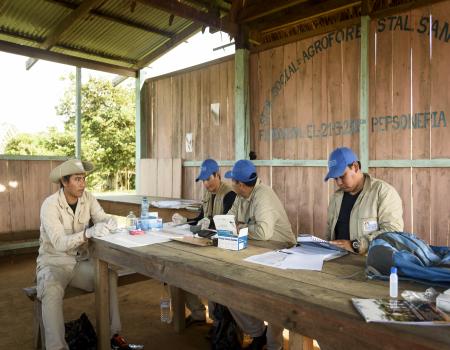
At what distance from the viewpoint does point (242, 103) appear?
572 cm

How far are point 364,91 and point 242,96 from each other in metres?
1.86

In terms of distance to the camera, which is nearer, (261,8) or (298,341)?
(298,341)

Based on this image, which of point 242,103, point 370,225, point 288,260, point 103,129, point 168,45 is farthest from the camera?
point 103,129

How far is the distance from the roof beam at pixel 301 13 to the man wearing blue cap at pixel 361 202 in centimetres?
285

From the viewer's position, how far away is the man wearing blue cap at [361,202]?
2793 millimetres

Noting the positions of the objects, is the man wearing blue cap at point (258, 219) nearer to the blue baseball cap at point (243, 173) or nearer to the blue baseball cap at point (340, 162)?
the blue baseball cap at point (243, 173)

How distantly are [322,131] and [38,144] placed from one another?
1102cm

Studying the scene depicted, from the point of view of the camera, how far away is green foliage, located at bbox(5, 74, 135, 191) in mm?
14375

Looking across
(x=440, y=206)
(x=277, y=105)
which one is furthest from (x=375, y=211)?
(x=277, y=105)

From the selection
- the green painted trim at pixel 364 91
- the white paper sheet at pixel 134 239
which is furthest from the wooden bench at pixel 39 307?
the green painted trim at pixel 364 91

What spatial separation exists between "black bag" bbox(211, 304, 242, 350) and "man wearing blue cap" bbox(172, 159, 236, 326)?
69 centimetres

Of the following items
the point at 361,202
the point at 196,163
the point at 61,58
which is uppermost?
the point at 61,58

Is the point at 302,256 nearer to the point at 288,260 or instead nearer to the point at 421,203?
the point at 288,260

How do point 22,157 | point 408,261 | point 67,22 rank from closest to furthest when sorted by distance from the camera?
point 408,261 → point 67,22 → point 22,157
